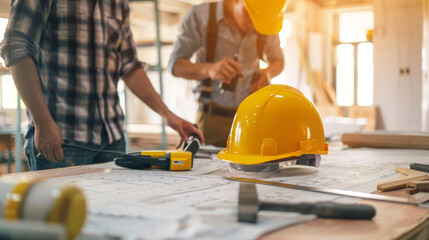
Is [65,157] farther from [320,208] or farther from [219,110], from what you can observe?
[320,208]

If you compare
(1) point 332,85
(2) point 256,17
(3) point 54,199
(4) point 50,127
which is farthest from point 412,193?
(1) point 332,85

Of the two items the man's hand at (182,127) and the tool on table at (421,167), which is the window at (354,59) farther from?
the tool on table at (421,167)

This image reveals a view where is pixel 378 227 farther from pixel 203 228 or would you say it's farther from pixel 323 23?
pixel 323 23

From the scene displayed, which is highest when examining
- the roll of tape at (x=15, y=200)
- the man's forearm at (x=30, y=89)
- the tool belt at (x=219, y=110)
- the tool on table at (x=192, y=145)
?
the man's forearm at (x=30, y=89)

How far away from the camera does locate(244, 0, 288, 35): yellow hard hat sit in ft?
6.48

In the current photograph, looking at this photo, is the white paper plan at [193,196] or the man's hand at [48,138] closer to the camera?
the white paper plan at [193,196]

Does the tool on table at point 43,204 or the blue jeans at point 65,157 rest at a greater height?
the tool on table at point 43,204

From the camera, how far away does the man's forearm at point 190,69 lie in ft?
6.96

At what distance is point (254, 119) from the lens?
127 cm

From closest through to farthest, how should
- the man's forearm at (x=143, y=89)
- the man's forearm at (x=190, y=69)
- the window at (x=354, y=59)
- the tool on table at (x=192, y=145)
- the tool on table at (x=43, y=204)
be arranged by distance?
the tool on table at (x=43, y=204), the tool on table at (x=192, y=145), the man's forearm at (x=143, y=89), the man's forearm at (x=190, y=69), the window at (x=354, y=59)

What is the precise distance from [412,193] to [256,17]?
4.12 ft


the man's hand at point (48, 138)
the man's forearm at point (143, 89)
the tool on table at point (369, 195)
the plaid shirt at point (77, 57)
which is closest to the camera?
the tool on table at point (369, 195)

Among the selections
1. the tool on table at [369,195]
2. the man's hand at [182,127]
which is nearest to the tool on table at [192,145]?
the man's hand at [182,127]

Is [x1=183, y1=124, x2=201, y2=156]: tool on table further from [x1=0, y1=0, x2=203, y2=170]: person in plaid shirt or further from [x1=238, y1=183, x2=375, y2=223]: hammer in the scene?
[x1=238, y1=183, x2=375, y2=223]: hammer
